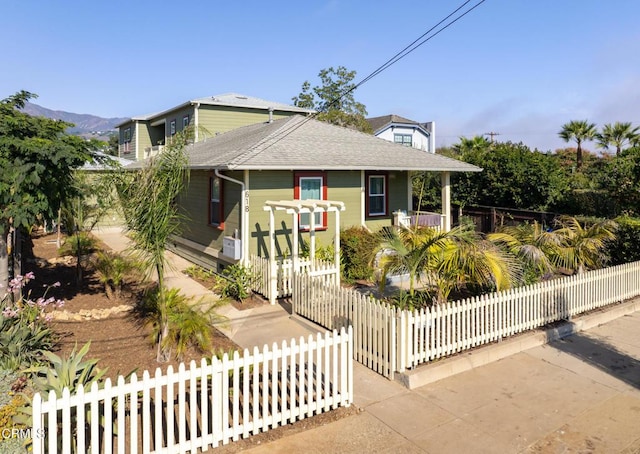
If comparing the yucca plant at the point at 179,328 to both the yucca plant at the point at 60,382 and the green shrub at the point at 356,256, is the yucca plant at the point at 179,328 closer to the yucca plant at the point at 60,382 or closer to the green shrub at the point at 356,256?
the yucca plant at the point at 60,382

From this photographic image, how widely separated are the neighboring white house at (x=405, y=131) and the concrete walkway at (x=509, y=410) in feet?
125

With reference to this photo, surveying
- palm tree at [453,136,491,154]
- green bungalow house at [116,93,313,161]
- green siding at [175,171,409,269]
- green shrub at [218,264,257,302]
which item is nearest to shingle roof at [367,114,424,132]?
palm tree at [453,136,491,154]

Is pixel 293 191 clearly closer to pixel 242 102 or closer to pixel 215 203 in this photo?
pixel 215 203

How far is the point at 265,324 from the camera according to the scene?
31.2 feet

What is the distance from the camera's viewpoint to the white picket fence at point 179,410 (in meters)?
4.17

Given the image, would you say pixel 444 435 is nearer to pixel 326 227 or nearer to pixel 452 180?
pixel 326 227

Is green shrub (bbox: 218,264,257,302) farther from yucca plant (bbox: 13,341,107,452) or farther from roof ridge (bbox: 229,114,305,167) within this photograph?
yucca plant (bbox: 13,341,107,452)

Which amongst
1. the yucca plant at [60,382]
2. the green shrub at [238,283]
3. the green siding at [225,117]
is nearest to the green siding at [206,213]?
the green shrub at [238,283]

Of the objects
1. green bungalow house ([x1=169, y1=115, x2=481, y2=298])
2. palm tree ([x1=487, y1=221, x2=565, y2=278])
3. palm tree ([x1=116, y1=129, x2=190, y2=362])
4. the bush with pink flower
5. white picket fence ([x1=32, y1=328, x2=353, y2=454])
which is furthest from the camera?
green bungalow house ([x1=169, y1=115, x2=481, y2=298])

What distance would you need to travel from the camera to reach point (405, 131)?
152ft

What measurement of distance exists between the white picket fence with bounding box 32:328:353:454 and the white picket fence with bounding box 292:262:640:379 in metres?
1.13

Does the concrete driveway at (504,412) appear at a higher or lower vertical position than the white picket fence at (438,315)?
lower

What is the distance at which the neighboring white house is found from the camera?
1767 inches

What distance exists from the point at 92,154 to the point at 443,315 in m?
7.06
